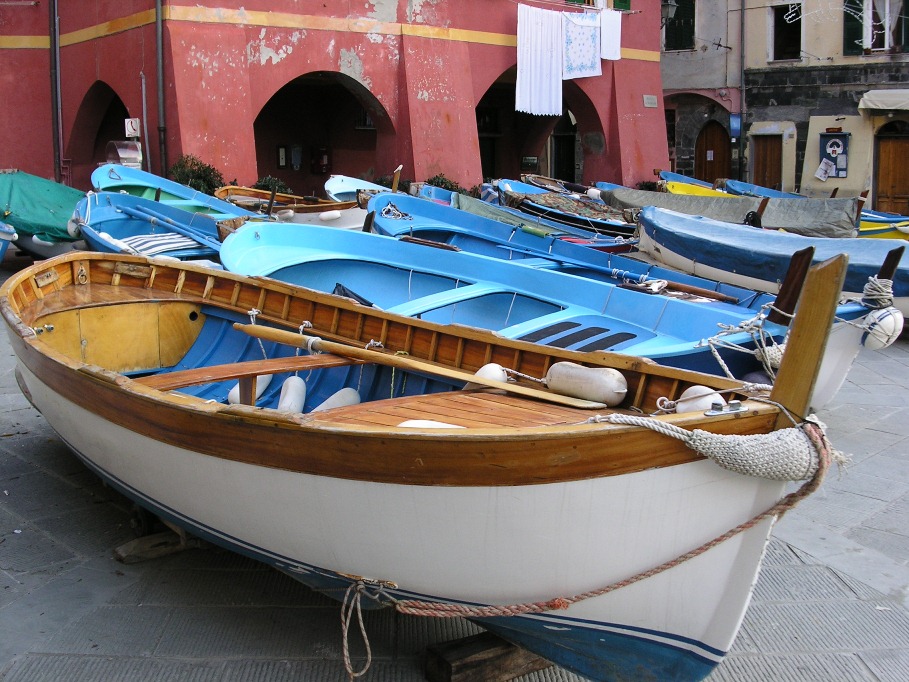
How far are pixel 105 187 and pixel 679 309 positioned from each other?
26.5 feet

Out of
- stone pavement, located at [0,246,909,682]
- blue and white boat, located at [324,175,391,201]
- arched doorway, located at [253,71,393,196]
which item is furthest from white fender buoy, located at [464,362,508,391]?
arched doorway, located at [253,71,393,196]

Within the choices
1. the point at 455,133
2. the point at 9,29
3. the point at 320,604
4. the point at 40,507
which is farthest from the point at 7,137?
the point at 320,604

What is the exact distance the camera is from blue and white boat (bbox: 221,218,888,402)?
213 inches

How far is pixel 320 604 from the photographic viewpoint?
388 centimetres

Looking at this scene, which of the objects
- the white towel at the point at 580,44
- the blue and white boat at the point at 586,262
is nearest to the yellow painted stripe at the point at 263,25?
the white towel at the point at 580,44

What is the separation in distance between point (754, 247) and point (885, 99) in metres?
12.5

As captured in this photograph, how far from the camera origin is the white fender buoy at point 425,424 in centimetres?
301

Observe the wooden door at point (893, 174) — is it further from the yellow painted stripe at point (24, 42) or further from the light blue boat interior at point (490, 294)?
the yellow painted stripe at point (24, 42)

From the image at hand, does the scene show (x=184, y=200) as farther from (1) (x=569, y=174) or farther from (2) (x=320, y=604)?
(1) (x=569, y=174)

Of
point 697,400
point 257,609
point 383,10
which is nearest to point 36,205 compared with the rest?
point 383,10

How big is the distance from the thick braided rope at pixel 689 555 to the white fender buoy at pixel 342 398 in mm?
1520

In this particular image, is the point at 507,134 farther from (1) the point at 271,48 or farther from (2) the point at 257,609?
(2) the point at 257,609

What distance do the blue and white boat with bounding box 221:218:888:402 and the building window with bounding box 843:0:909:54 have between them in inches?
643

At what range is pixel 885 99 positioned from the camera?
19.3 metres
